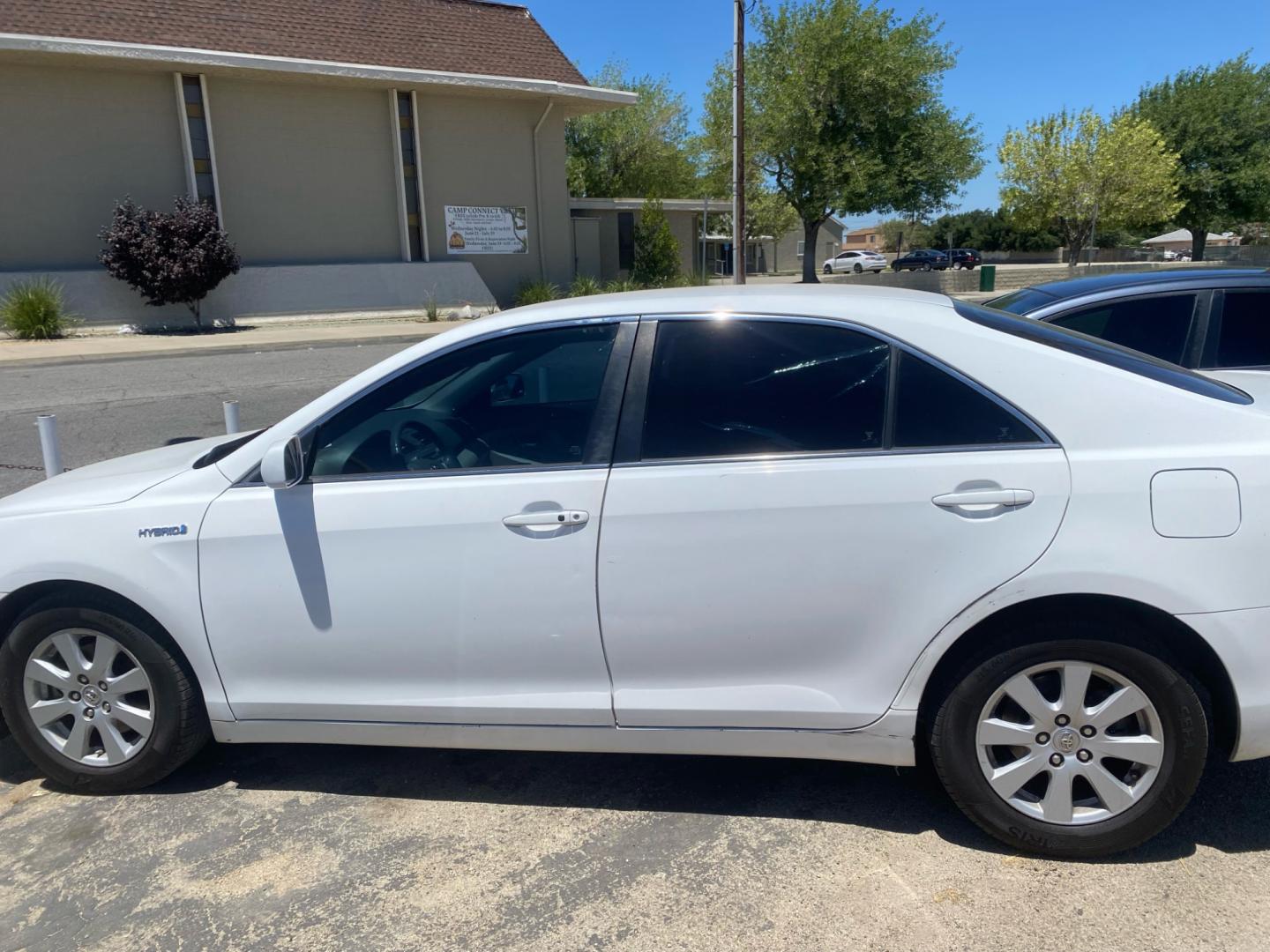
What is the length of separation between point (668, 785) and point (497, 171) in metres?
23.1

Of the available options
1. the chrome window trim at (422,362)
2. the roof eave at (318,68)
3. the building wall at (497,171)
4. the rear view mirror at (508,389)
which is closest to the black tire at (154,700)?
the chrome window trim at (422,362)

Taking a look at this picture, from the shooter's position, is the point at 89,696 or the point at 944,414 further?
the point at 89,696

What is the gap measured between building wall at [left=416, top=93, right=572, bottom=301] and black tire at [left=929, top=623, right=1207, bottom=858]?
22.7 m

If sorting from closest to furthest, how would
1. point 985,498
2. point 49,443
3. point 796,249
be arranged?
1. point 985,498
2. point 49,443
3. point 796,249

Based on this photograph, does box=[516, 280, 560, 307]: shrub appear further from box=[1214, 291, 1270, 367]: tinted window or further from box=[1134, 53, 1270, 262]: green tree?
box=[1134, 53, 1270, 262]: green tree

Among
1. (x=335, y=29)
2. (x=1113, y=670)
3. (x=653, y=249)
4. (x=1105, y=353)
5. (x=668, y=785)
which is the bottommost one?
(x=668, y=785)

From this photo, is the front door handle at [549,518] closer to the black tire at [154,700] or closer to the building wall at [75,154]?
the black tire at [154,700]

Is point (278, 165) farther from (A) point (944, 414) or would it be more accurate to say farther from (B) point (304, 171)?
(A) point (944, 414)

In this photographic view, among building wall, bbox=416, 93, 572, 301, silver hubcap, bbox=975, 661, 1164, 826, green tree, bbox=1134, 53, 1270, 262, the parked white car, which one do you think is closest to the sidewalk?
building wall, bbox=416, 93, 572, 301

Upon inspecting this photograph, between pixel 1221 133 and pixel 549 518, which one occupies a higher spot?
pixel 1221 133

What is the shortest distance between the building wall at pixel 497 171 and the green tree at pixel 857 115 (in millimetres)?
10087

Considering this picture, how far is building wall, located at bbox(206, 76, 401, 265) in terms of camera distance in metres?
20.8

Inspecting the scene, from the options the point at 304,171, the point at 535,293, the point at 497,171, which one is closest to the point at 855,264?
the point at 497,171

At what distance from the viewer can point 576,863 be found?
2885 millimetres
